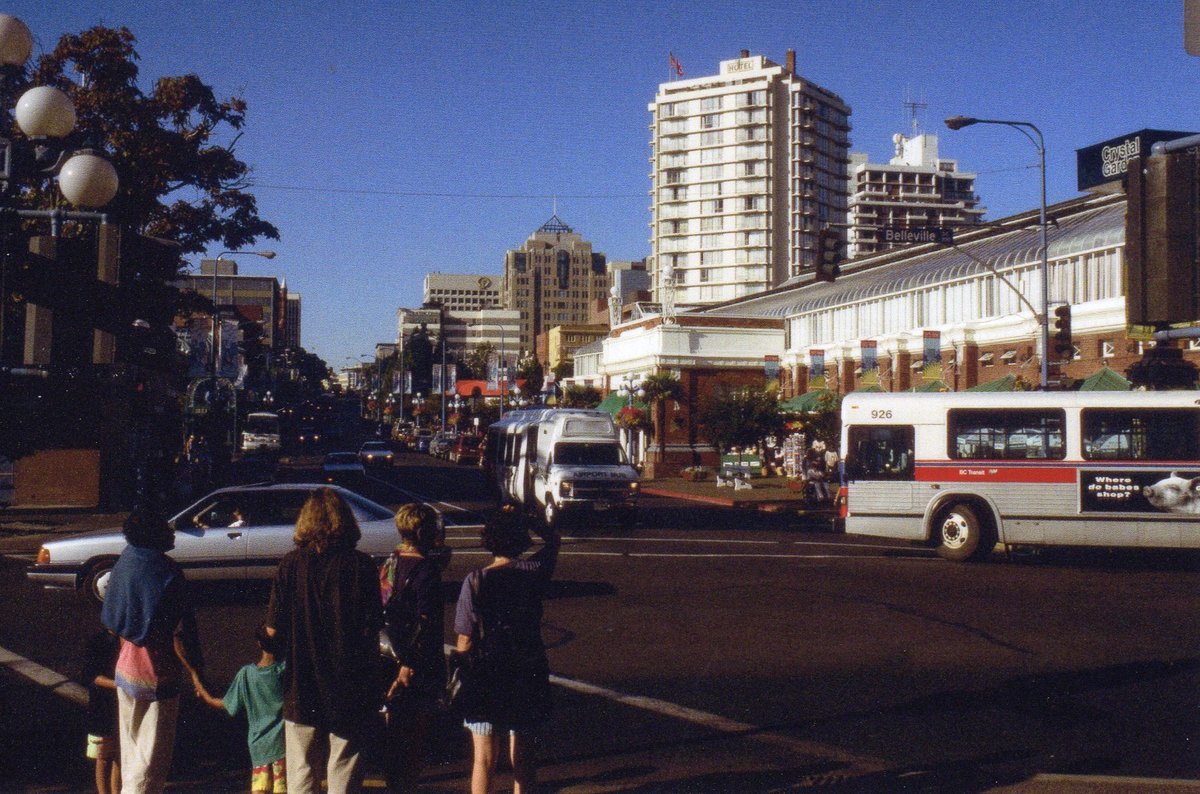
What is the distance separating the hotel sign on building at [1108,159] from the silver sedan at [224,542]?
42.8 metres

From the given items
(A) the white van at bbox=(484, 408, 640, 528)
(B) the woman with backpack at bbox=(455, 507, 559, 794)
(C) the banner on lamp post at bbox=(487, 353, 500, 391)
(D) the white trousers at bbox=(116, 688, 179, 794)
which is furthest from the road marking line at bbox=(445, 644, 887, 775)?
(C) the banner on lamp post at bbox=(487, 353, 500, 391)

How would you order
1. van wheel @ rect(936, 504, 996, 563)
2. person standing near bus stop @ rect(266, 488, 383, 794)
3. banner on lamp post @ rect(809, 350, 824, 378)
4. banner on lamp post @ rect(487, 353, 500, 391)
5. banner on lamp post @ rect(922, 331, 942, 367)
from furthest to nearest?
banner on lamp post @ rect(487, 353, 500, 391) → banner on lamp post @ rect(809, 350, 824, 378) → banner on lamp post @ rect(922, 331, 942, 367) → van wheel @ rect(936, 504, 996, 563) → person standing near bus stop @ rect(266, 488, 383, 794)

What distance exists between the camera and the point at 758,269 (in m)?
121

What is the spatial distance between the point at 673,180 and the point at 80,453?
323 feet

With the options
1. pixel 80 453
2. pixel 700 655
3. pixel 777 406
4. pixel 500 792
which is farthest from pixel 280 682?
pixel 777 406

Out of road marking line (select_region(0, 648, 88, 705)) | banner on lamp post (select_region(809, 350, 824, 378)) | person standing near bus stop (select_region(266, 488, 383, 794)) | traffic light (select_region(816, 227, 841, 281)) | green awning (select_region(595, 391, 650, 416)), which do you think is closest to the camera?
person standing near bus stop (select_region(266, 488, 383, 794))

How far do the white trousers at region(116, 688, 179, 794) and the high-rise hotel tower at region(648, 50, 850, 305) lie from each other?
112631mm

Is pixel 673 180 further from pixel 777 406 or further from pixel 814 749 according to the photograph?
pixel 814 749

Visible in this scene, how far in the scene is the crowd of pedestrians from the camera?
16.8 ft

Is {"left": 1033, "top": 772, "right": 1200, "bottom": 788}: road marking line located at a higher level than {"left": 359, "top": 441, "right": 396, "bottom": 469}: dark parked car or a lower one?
lower

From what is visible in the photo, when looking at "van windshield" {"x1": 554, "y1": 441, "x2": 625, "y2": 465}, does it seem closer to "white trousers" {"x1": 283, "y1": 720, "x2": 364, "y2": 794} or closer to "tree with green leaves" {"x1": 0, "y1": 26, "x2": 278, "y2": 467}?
"tree with green leaves" {"x1": 0, "y1": 26, "x2": 278, "y2": 467}

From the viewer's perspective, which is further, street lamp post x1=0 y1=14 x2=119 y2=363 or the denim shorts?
street lamp post x1=0 y1=14 x2=119 y2=363

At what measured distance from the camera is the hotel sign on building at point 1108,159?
49141 millimetres

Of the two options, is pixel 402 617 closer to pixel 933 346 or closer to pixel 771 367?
pixel 933 346
